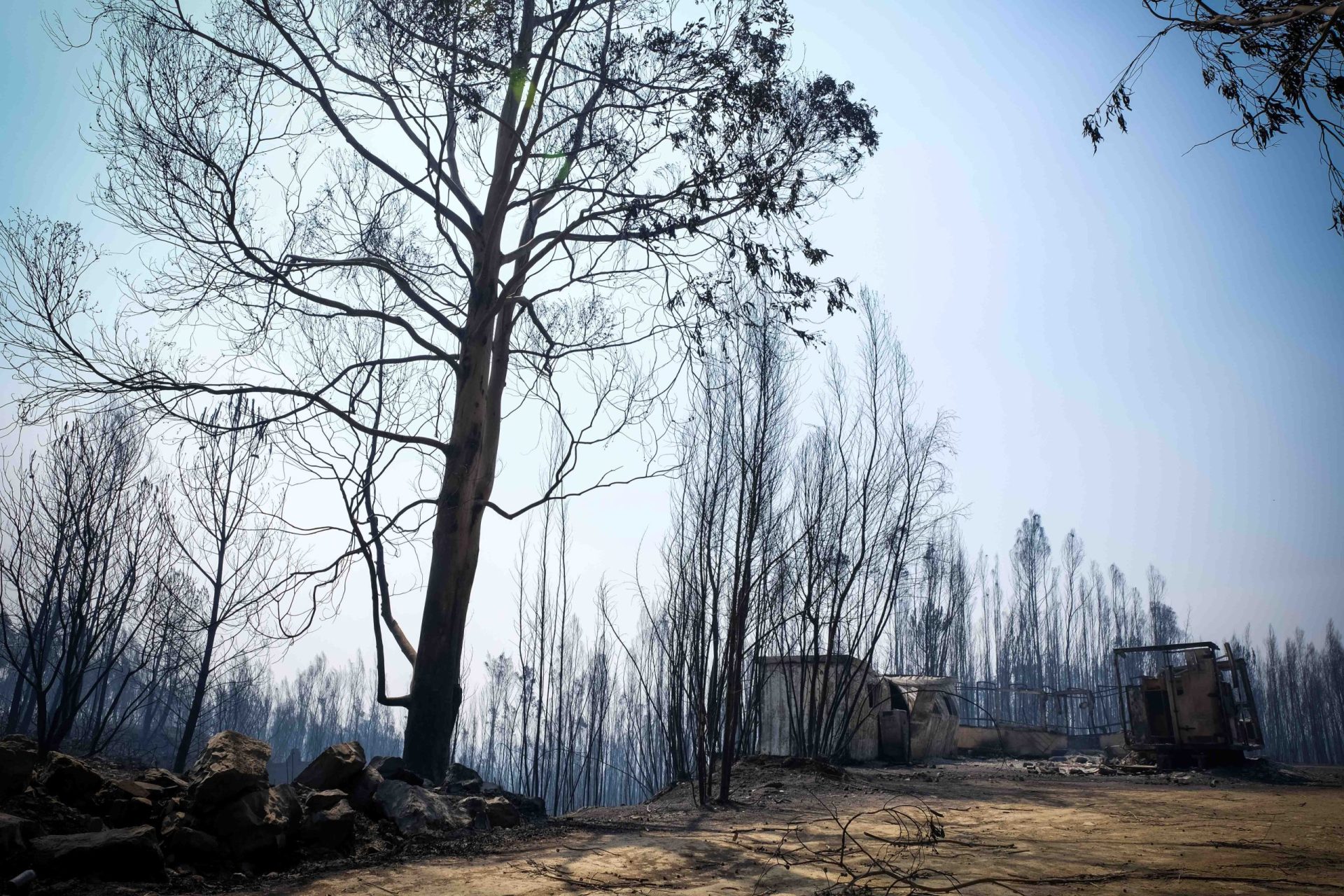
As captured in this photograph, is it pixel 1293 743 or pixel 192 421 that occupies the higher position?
pixel 192 421

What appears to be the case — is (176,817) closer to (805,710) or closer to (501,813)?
(501,813)

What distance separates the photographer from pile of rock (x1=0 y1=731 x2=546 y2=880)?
3.48 meters

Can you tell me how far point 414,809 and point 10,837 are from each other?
204cm

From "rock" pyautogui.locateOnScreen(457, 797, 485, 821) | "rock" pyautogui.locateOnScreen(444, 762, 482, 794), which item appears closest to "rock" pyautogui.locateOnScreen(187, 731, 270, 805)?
"rock" pyautogui.locateOnScreen(457, 797, 485, 821)

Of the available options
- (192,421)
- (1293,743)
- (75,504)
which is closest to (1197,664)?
(192,421)

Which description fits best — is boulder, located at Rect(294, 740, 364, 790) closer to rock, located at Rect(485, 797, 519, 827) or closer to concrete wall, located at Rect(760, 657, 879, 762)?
rock, located at Rect(485, 797, 519, 827)

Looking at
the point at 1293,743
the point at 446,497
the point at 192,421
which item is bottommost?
the point at 1293,743

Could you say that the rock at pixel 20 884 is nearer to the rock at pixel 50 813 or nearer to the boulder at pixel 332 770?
the rock at pixel 50 813

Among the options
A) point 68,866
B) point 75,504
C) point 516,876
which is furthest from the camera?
point 75,504

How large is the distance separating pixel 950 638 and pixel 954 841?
1593 inches

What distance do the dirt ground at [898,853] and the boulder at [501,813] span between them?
0.32m

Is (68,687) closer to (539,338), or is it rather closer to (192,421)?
(192,421)

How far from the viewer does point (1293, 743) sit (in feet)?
158

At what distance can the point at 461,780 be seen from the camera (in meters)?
7.00
